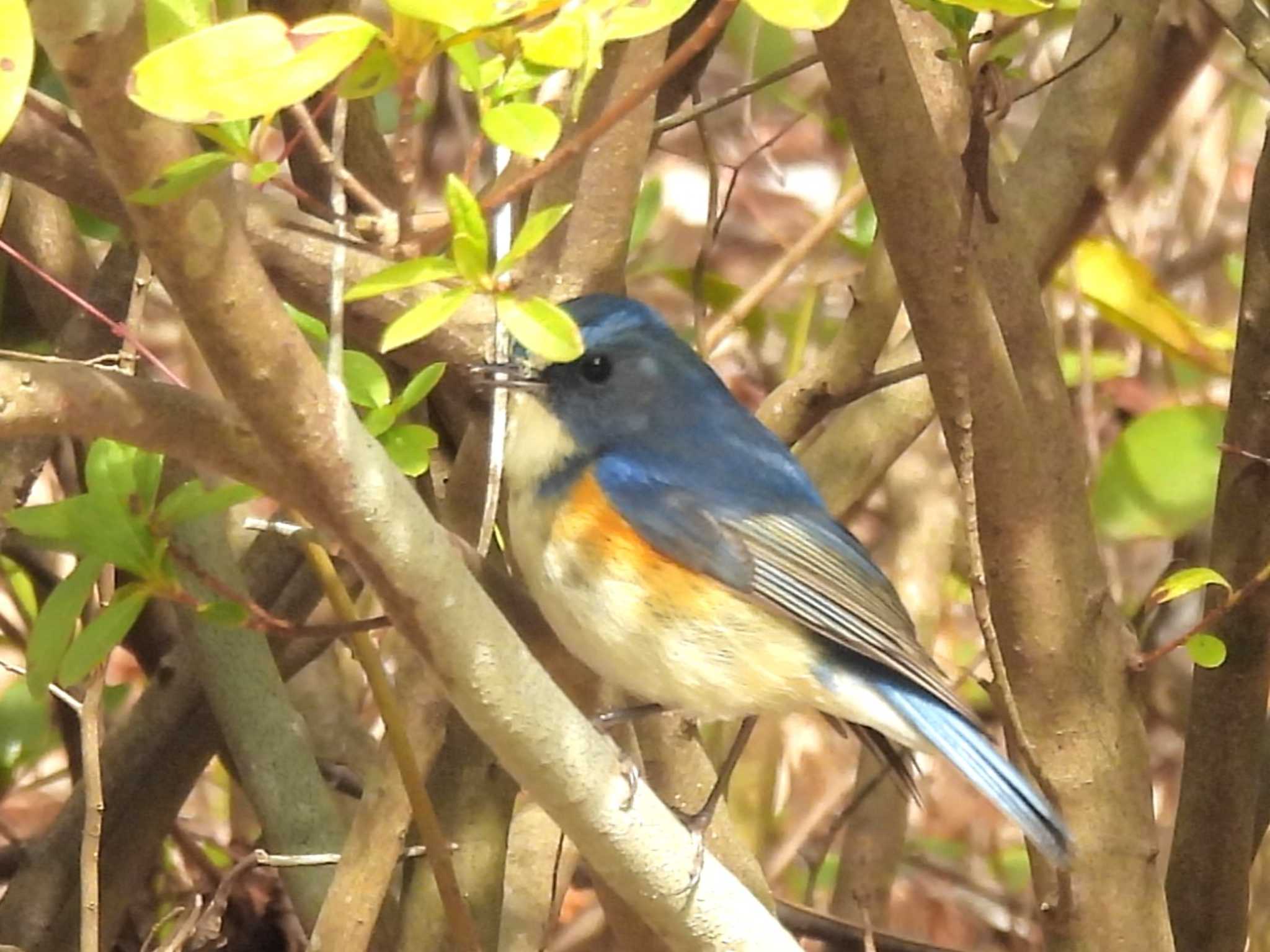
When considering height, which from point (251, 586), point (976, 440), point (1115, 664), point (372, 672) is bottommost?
point (251, 586)

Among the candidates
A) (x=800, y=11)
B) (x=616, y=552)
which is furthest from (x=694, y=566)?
(x=800, y=11)

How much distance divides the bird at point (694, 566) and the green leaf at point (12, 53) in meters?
1.08

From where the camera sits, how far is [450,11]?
897mm

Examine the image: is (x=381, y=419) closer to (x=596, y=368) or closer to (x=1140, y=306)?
(x=596, y=368)

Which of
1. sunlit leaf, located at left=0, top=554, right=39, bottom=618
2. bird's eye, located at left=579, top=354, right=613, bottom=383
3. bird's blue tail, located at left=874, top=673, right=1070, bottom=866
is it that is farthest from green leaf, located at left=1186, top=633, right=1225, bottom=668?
sunlit leaf, located at left=0, top=554, right=39, bottom=618

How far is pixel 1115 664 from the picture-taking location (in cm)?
197

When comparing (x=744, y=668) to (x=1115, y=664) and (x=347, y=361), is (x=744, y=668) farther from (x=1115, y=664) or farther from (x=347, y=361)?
(x=347, y=361)

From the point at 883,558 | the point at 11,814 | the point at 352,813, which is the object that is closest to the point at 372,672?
the point at 352,813

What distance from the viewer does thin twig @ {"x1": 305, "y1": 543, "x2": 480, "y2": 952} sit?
1643 mm

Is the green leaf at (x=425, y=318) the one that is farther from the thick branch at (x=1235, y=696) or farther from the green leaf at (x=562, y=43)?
the thick branch at (x=1235, y=696)

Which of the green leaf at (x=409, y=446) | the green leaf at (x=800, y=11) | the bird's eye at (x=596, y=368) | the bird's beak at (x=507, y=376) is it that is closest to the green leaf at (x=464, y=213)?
the green leaf at (x=800, y=11)

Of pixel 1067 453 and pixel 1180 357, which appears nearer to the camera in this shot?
pixel 1067 453

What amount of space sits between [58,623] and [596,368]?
28.9 inches

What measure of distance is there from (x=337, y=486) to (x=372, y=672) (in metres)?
0.61
